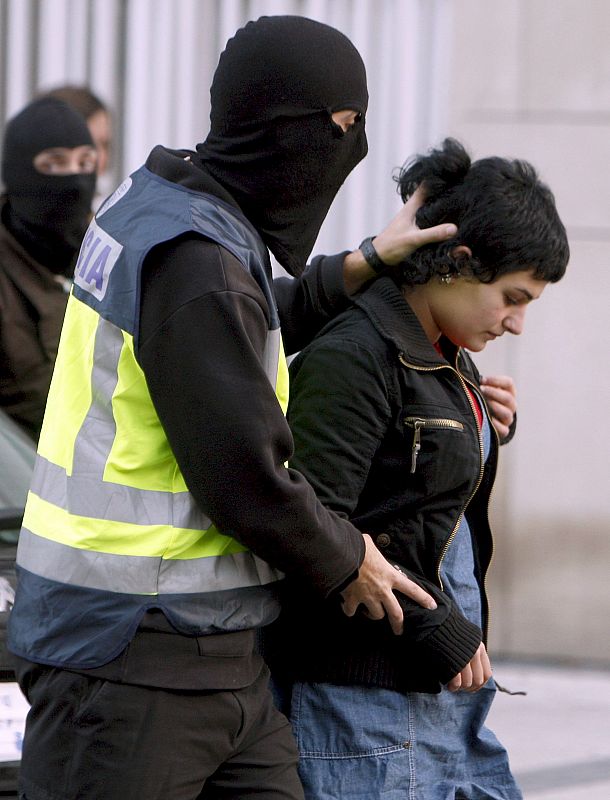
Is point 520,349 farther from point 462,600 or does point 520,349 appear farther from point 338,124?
point 338,124

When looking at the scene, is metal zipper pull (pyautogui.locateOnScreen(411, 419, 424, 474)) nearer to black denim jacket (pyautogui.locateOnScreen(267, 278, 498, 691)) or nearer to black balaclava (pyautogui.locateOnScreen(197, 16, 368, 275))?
black denim jacket (pyautogui.locateOnScreen(267, 278, 498, 691))

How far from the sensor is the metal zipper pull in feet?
7.77

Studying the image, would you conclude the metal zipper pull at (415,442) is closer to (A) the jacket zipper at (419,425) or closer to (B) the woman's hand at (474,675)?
(A) the jacket zipper at (419,425)

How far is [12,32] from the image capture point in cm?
625

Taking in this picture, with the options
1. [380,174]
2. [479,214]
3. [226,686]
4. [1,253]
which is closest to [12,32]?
[380,174]

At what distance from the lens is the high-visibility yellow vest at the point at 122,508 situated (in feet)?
6.69

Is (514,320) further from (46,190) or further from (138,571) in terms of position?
(46,190)

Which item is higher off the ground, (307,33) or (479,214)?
(307,33)

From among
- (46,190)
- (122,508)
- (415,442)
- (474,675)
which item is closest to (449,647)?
(474,675)

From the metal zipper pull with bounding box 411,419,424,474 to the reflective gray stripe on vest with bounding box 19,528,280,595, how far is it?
15.0 inches

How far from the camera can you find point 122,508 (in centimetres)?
204

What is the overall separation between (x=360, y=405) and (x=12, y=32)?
444cm

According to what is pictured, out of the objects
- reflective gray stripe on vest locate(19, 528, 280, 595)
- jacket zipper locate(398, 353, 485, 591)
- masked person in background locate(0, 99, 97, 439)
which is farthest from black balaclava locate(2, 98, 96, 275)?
reflective gray stripe on vest locate(19, 528, 280, 595)

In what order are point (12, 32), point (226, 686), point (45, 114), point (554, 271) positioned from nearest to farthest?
point (226, 686), point (554, 271), point (45, 114), point (12, 32)
